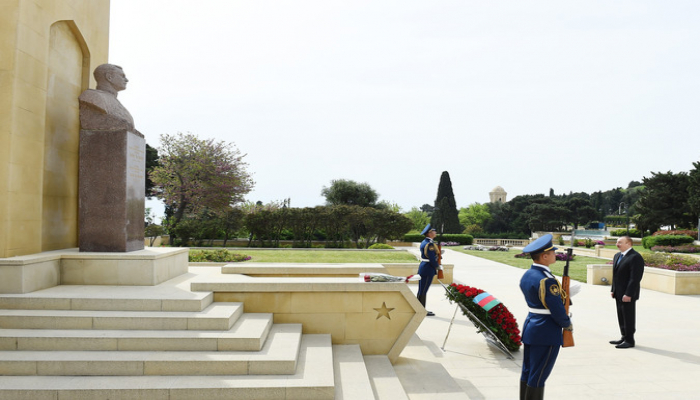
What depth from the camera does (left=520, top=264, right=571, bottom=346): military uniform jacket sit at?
446 centimetres

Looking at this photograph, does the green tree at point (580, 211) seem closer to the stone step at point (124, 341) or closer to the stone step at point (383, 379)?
the stone step at point (383, 379)

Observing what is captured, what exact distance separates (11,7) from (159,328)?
5574mm

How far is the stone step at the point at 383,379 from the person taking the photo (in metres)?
5.16

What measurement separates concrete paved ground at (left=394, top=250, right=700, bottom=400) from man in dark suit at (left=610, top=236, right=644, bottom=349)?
0.94 feet

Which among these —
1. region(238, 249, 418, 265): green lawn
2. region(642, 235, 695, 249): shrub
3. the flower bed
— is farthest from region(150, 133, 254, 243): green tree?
region(642, 235, 695, 249): shrub

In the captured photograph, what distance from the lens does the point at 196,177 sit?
29.0 meters

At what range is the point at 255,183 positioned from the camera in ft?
101

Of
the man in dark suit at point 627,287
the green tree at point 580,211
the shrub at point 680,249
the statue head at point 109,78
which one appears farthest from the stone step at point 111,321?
the green tree at point 580,211

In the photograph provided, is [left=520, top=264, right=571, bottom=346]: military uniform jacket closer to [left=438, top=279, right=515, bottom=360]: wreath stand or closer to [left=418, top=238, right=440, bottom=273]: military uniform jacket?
[left=438, top=279, right=515, bottom=360]: wreath stand

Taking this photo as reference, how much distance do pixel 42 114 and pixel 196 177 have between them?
22.0m

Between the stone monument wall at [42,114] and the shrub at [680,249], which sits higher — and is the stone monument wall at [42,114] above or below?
above

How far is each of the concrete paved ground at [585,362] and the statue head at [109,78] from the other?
7319 millimetres

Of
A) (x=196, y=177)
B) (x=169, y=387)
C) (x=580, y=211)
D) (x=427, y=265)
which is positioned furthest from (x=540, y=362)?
(x=580, y=211)

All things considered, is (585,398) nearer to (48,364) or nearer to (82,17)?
(48,364)
